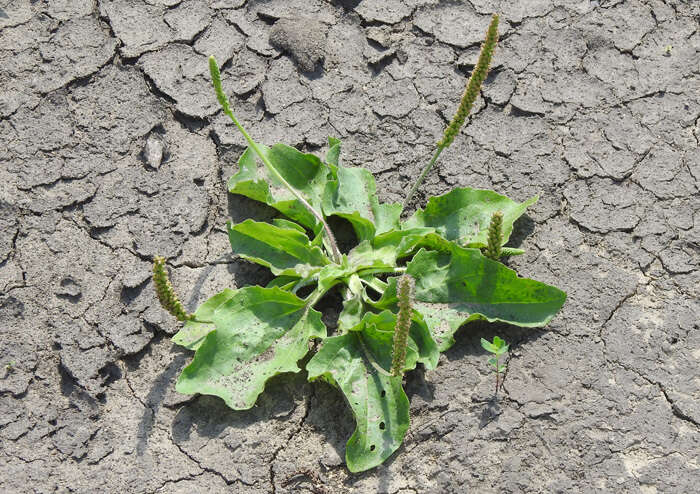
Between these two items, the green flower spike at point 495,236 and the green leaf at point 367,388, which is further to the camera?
the green flower spike at point 495,236

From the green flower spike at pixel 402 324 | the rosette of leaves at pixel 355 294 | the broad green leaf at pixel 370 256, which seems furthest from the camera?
the broad green leaf at pixel 370 256

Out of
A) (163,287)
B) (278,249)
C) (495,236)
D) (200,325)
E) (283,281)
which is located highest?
(495,236)

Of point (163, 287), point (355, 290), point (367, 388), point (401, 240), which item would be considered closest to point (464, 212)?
point (401, 240)

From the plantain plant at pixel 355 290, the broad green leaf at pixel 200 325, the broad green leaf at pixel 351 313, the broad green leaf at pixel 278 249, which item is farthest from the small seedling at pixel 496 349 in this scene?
the broad green leaf at pixel 200 325

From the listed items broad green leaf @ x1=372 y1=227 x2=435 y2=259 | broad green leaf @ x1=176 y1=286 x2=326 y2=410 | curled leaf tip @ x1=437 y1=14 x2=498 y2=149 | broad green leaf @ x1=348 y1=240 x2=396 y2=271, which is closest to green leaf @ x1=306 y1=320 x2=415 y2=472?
broad green leaf @ x1=176 y1=286 x2=326 y2=410

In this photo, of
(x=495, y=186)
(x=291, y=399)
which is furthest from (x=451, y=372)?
(x=495, y=186)

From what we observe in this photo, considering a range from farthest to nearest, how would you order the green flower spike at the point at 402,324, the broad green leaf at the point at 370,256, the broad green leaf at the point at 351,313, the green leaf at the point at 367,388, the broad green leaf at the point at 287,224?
the broad green leaf at the point at 287,224, the broad green leaf at the point at 370,256, the broad green leaf at the point at 351,313, the green leaf at the point at 367,388, the green flower spike at the point at 402,324

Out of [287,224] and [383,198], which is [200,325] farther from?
[383,198]

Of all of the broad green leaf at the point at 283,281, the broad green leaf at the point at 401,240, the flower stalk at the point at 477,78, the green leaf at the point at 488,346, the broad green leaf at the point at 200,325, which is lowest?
the broad green leaf at the point at 200,325

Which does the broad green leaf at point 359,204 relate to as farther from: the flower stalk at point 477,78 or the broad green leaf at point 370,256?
the flower stalk at point 477,78
